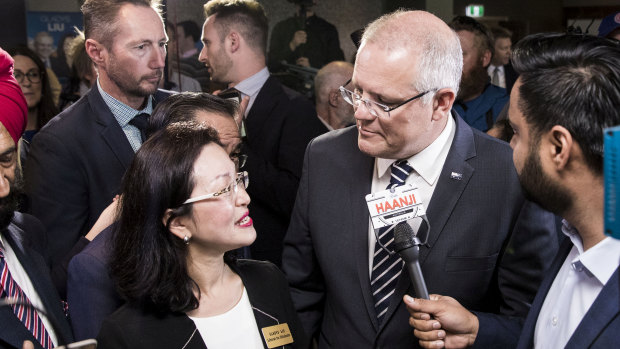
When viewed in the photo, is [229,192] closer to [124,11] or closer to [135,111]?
[135,111]

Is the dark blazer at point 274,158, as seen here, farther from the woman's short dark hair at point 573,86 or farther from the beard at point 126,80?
the woman's short dark hair at point 573,86

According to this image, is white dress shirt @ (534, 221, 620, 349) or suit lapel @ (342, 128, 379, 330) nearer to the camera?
white dress shirt @ (534, 221, 620, 349)

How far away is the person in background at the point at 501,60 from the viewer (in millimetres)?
5855

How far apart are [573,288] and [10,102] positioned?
1.65 meters

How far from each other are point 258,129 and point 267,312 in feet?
4.64

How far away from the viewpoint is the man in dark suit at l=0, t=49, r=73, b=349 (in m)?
1.78

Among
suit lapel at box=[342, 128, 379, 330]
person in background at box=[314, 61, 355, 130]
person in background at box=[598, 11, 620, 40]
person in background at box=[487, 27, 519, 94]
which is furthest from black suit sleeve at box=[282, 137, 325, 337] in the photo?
person in background at box=[487, 27, 519, 94]

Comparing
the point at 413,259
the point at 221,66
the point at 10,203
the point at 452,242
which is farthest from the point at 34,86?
the point at 413,259

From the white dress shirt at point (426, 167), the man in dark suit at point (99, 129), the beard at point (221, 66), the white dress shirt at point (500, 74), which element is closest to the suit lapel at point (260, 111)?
the beard at point (221, 66)

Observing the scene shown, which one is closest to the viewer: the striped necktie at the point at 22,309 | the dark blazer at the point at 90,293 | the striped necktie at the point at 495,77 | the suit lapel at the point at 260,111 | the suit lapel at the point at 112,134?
the striped necktie at the point at 22,309

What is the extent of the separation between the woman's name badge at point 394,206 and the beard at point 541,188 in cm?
28

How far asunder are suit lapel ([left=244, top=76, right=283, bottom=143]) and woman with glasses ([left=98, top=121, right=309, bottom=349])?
1.27m

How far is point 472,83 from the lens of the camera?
4.06 metres

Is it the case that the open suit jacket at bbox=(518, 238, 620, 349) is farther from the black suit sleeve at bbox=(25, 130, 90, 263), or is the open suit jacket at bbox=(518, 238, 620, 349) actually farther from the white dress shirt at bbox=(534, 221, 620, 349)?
the black suit sleeve at bbox=(25, 130, 90, 263)
